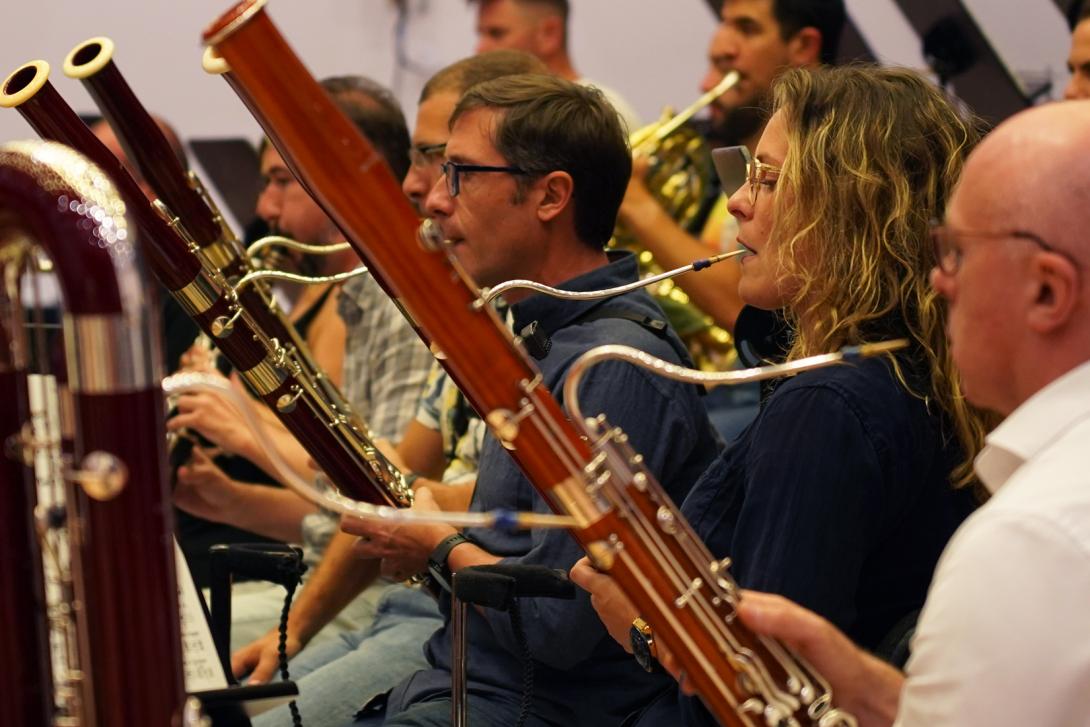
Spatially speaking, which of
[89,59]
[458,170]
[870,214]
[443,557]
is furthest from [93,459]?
[458,170]

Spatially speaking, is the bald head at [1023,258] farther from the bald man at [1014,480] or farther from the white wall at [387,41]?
the white wall at [387,41]

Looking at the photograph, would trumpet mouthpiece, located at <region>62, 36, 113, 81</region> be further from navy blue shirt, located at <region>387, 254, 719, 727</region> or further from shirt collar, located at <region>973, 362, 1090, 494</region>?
shirt collar, located at <region>973, 362, 1090, 494</region>

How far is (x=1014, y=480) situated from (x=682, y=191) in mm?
3007

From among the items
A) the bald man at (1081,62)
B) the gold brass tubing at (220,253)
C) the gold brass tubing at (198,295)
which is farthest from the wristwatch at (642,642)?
the bald man at (1081,62)

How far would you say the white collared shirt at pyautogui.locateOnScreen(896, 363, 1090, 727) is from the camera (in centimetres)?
114

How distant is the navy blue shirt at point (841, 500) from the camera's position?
1637 mm

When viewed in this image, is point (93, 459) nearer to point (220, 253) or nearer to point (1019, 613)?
point (1019, 613)

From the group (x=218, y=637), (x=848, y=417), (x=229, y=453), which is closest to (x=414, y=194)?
(x=229, y=453)

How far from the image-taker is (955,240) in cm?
134

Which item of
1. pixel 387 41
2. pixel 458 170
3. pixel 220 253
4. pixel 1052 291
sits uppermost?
pixel 387 41

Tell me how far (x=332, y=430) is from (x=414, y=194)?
82cm

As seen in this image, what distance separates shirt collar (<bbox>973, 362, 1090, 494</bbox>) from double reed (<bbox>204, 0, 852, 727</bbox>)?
12.6 inches

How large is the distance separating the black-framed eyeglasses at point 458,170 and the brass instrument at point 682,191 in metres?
1.29

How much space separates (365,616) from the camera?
3.21 meters
